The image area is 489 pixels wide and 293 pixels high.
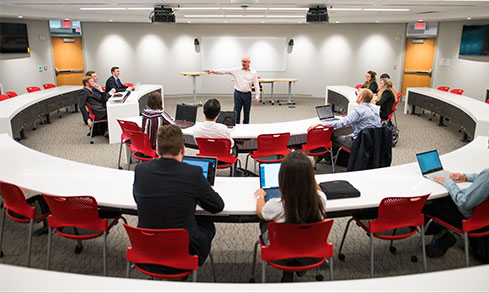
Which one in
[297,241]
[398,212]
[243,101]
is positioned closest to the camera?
[297,241]

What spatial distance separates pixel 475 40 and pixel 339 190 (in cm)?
1029

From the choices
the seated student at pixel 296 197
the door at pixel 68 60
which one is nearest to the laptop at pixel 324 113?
the seated student at pixel 296 197

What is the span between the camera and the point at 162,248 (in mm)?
2488

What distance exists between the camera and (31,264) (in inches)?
141

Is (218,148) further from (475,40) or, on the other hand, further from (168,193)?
(475,40)

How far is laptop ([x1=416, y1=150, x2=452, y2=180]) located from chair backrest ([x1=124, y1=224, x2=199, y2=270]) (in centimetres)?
227

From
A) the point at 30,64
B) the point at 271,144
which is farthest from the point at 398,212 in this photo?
the point at 30,64

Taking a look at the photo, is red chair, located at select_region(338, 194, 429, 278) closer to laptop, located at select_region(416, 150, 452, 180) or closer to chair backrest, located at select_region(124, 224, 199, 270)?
laptop, located at select_region(416, 150, 452, 180)

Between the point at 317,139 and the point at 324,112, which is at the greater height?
the point at 324,112

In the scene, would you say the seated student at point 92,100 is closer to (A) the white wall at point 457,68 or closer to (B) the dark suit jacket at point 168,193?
(B) the dark suit jacket at point 168,193

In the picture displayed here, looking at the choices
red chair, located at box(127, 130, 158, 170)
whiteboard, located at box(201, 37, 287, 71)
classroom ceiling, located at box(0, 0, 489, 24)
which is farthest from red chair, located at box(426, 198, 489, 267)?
whiteboard, located at box(201, 37, 287, 71)

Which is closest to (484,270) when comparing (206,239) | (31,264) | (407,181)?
(407,181)

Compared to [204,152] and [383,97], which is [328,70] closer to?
[383,97]

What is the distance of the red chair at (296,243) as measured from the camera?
2.51m
